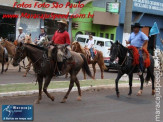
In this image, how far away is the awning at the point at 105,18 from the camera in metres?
28.7

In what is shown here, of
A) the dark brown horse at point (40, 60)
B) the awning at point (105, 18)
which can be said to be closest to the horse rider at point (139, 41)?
the dark brown horse at point (40, 60)

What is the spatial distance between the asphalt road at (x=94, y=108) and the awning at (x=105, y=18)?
59.3 feet

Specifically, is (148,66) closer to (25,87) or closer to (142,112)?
(142,112)

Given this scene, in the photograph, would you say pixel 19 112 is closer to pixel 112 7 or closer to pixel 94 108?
pixel 94 108

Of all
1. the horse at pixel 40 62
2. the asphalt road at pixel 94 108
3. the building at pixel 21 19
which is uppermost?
the building at pixel 21 19

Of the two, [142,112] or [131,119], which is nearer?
[131,119]

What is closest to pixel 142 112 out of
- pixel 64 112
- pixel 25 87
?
pixel 64 112

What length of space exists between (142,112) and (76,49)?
7094 mm

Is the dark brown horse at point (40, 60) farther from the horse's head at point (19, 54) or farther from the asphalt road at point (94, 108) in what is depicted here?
the asphalt road at point (94, 108)

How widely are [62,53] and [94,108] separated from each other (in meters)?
2.00

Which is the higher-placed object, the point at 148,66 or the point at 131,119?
the point at 148,66

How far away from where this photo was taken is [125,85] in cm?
1335

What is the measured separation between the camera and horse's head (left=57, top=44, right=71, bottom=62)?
357 inches

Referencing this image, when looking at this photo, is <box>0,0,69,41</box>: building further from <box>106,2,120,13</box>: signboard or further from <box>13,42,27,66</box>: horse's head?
<box>13,42,27,66</box>: horse's head
